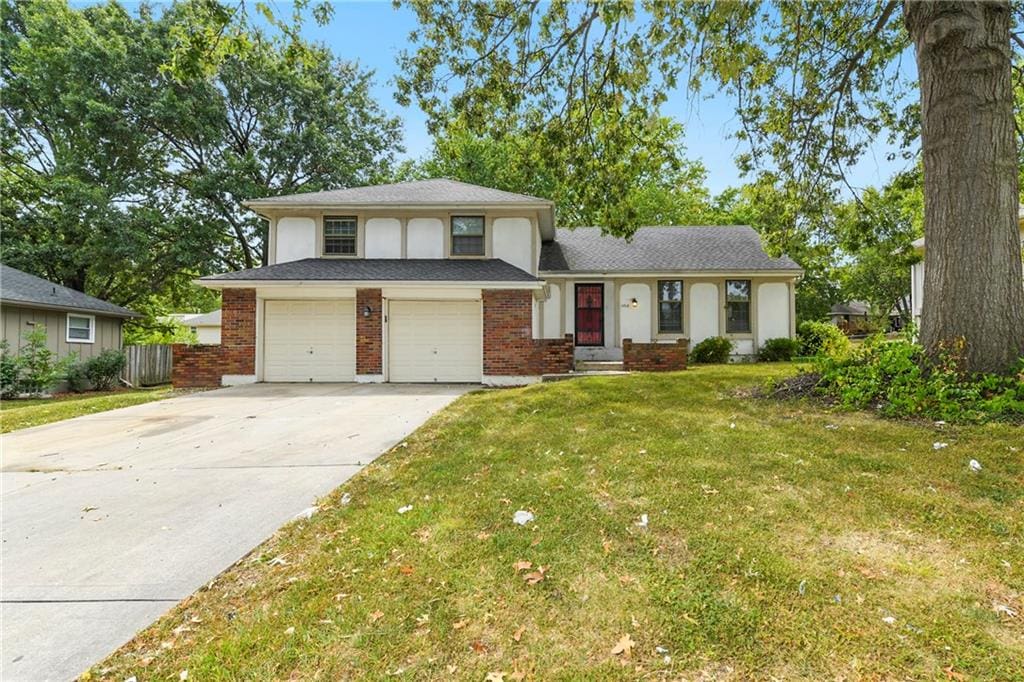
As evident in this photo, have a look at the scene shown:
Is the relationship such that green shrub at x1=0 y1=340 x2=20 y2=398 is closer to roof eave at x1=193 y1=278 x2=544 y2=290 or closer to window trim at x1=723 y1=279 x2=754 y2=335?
roof eave at x1=193 y1=278 x2=544 y2=290

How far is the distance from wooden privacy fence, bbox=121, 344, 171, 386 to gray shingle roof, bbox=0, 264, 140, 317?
64.0 inches

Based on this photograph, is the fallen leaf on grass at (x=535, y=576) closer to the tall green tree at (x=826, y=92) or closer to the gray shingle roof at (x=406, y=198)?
the tall green tree at (x=826, y=92)

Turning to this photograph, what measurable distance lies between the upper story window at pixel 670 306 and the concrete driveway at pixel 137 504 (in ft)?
31.6

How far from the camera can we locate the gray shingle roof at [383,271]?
11.3 metres

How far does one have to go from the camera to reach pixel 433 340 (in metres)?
11.7

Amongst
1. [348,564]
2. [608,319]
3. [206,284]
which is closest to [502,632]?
[348,564]

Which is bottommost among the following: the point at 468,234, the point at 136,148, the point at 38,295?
the point at 38,295

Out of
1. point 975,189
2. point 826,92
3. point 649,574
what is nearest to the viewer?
point 649,574

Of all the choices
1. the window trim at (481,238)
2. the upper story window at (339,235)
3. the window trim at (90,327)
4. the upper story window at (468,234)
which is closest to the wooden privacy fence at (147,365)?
the window trim at (90,327)

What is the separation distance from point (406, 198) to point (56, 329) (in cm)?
1156

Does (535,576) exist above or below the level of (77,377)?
below

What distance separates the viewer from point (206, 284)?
11.1 m

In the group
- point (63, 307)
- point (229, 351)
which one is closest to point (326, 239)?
point (229, 351)

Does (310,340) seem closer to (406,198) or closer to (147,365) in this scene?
(406,198)
